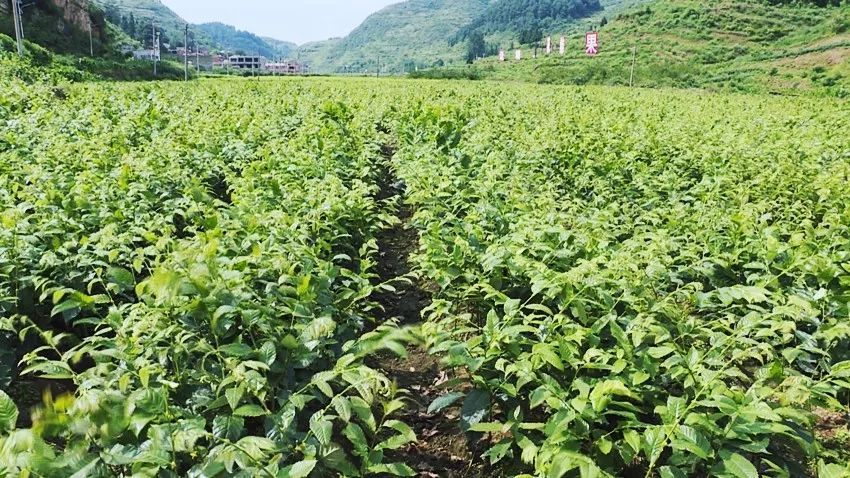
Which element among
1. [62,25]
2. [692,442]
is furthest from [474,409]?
[62,25]

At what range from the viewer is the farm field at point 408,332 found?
7.64ft

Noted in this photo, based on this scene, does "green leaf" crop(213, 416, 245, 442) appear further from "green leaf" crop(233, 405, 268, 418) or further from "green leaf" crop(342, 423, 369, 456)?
"green leaf" crop(342, 423, 369, 456)

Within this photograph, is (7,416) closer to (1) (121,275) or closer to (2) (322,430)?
(2) (322,430)

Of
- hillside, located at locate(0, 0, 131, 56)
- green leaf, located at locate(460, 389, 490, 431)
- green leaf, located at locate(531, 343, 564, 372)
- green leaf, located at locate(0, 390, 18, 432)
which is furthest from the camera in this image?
hillside, located at locate(0, 0, 131, 56)

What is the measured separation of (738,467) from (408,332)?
4.49 feet

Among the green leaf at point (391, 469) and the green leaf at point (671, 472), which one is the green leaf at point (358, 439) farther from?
the green leaf at point (671, 472)

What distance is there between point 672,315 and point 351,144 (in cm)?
630

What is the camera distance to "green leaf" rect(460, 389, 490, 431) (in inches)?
118

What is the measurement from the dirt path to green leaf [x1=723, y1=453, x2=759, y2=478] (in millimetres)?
1309

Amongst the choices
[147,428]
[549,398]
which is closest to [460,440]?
[549,398]

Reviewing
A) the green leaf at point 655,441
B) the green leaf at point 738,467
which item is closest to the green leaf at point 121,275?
the green leaf at point 655,441

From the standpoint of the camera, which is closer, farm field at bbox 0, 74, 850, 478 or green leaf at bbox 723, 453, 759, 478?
green leaf at bbox 723, 453, 759, 478

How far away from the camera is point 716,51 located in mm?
57406

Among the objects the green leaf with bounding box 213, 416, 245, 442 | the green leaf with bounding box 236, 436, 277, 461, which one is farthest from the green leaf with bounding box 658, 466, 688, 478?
the green leaf with bounding box 213, 416, 245, 442
